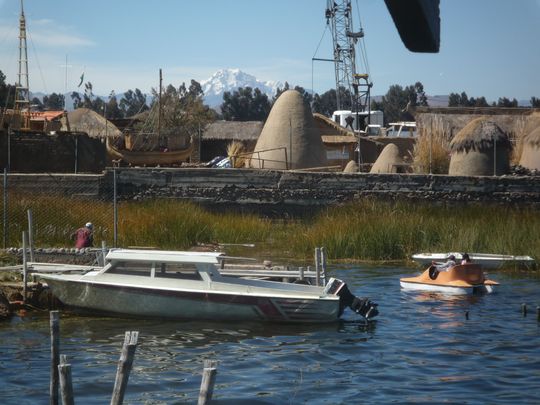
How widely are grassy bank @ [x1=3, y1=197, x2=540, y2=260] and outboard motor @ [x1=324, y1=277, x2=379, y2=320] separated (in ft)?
27.7

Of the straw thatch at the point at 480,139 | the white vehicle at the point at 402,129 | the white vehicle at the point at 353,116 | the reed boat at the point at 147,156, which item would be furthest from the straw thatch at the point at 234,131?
the straw thatch at the point at 480,139

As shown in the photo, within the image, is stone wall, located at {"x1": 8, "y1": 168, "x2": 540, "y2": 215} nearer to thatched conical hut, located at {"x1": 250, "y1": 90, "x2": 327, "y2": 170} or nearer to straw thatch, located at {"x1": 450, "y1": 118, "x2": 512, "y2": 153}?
straw thatch, located at {"x1": 450, "y1": 118, "x2": 512, "y2": 153}

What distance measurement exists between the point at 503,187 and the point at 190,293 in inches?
647

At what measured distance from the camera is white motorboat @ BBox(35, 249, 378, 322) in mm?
18000

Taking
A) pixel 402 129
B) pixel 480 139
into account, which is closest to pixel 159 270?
pixel 480 139

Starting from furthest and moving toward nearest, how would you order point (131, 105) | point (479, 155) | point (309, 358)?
point (131, 105) → point (479, 155) → point (309, 358)

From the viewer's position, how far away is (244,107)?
12044cm

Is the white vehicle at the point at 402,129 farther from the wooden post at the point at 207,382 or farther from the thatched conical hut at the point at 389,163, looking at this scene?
the wooden post at the point at 207,382

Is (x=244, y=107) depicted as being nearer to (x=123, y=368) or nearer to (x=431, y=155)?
(x=431, y=155)

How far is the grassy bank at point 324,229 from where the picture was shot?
83.5ft

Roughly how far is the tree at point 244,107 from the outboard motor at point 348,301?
326ft

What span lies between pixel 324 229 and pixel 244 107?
93.7 m

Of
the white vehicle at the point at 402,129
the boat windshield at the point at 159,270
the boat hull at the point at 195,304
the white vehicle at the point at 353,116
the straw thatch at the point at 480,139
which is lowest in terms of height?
the boat hull at the point at 195,304

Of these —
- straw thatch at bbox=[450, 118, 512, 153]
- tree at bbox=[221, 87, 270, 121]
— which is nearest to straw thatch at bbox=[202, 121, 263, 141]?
straw thatch at bbox=[450, 118, 512, 153]
